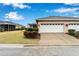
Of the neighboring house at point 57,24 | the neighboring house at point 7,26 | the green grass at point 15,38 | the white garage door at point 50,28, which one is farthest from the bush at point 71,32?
the neighboring house at point 7,26

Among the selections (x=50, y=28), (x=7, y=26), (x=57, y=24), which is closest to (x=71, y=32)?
(x=57, y=24)

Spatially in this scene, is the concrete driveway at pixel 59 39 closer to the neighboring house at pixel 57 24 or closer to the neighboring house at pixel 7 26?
the neighboring house at pixel 57 24

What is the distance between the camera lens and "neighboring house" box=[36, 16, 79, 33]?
11.1 meters

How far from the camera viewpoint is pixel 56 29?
11508 millimetres

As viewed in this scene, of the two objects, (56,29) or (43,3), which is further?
(56,29)

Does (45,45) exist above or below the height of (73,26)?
below

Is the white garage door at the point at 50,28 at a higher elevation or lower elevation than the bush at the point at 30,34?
higher

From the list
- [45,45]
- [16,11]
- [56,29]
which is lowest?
[45,45]

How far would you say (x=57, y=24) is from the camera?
37.8ft

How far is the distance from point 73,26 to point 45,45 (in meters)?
1.91

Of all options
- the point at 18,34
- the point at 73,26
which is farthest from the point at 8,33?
the point at 73,26

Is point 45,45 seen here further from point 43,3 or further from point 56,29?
point 43,3

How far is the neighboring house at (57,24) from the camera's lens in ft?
36.5

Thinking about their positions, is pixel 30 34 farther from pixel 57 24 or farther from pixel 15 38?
→ pixel 57 24
